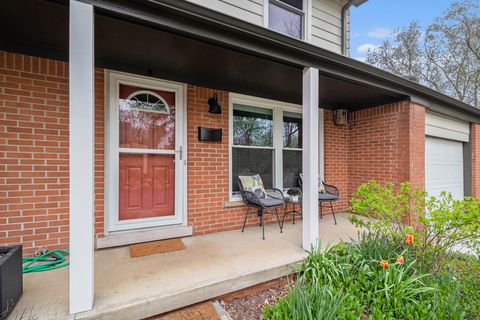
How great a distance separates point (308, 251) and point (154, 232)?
6.36 ft

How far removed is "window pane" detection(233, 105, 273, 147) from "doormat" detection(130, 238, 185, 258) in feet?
5.68

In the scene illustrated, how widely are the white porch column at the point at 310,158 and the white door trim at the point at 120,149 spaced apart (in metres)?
1.66

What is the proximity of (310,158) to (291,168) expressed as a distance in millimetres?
1721

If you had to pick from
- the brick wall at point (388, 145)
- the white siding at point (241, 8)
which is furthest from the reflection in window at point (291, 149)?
the white siding at point (241, 8)

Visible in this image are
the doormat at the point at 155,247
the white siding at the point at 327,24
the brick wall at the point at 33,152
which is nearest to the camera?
the brick wall at the point at 33,152

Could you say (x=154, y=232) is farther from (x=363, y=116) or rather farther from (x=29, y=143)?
(x=363, y=116)

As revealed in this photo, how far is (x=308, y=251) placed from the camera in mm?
2701

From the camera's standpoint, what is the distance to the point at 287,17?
4.41 meters

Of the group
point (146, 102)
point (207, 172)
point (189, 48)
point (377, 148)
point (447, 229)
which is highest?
point (189, 48)

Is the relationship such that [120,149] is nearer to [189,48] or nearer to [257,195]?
[189,48]

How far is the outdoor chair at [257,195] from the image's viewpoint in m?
3.30

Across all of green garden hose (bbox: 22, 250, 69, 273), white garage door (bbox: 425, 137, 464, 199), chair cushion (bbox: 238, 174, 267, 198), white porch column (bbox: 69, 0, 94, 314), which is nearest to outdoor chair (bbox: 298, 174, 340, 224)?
chair cushion (bbox: 238, 174, 267, 198)

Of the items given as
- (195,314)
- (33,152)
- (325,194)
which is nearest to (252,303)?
(195,314)

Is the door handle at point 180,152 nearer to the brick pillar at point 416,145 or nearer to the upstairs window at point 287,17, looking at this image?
the upstairs window at point 287,17
